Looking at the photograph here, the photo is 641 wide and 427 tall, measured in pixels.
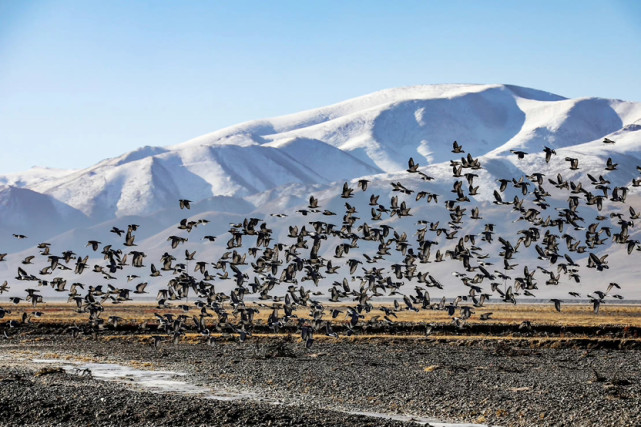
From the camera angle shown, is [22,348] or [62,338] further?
[62,338]

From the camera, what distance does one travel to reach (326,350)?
67750mm

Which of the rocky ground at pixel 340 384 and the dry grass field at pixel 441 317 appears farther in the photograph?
the dry grass field at pixel 441 317

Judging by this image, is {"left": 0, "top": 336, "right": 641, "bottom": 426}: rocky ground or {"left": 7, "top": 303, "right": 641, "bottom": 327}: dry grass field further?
{"left": 7, "top": 303, "right": 641, "bottom": 327}: dry grass field

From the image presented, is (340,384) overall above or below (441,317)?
above

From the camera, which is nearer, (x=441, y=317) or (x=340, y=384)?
(x=340, y=384)

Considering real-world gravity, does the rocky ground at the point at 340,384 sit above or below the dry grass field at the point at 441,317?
above

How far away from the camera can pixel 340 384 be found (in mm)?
49906

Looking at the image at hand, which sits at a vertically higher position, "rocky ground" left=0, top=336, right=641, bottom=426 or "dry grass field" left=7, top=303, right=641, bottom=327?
"rocky ground" left=0, top=336, right=641, bottom=426

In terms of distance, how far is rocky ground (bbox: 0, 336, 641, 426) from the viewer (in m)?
38.8

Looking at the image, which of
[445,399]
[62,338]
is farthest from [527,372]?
[62,338]

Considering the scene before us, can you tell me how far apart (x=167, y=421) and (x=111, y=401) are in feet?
15.5

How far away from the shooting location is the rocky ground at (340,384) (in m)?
38.8

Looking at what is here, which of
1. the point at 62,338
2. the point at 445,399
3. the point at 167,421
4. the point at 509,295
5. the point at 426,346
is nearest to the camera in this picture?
the point at 167,421

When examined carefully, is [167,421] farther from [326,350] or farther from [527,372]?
[326,350]
